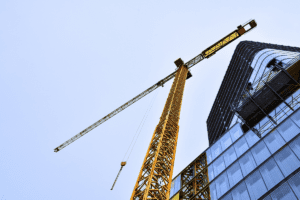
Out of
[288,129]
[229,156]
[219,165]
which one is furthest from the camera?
[219,165]

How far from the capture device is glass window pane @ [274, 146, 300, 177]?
61.4 feet

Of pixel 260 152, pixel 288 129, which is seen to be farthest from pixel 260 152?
pixel 288 129

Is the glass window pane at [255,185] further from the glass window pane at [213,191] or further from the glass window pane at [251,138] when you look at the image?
the glass window pane at [251,138]

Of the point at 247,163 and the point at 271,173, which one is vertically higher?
the point at 247,163

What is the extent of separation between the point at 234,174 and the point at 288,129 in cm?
759

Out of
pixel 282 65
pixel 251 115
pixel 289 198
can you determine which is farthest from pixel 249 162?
pixel 282 65

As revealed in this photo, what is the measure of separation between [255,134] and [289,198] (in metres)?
11.2

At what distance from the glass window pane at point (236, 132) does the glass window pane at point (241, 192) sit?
887 cm

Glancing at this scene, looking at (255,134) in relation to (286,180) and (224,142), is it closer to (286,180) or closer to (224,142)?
(224,142)

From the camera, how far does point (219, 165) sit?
95.7 ft

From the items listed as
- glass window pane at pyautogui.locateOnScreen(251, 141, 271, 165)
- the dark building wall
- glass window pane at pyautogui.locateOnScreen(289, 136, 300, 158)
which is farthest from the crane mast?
the dark building wall

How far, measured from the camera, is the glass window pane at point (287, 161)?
1872cm

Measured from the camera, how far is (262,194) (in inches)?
763

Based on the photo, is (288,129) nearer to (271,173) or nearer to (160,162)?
(271,173)
